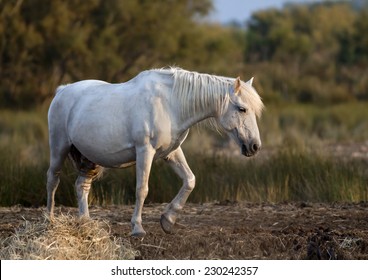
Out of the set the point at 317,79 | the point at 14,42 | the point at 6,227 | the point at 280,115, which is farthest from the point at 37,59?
the point at 6,227

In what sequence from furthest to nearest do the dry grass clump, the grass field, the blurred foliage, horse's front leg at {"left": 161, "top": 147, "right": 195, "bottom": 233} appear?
1. the blurred foliage
2. the grass field
3. horse's front leg at {"left": 161, "top": 147, "right": 195, "bottom": 233}
4. the dry grass clump

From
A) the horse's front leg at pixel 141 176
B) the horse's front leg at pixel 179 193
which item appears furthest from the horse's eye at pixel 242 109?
the horse's front leg at pixel 141 176

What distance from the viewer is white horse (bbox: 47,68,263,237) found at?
30.0 ft

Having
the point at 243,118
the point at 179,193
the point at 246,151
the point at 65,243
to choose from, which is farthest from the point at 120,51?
the point at 65,243

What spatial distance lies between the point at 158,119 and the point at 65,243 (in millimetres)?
1737

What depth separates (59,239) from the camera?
8.11 m

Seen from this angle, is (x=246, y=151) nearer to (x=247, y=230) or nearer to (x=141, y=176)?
(x=247, y=230)

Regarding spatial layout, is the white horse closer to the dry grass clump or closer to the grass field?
the dry grass clump

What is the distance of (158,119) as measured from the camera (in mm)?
9164

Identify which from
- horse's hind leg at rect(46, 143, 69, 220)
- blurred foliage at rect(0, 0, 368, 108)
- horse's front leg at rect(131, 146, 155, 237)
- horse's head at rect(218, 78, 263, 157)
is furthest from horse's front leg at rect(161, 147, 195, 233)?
blurred foliage at rect(0, 0, 368, 108)

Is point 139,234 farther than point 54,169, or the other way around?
point 54,169

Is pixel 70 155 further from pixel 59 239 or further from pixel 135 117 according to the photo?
pixel 59 239

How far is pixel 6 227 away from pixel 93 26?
21.2 m

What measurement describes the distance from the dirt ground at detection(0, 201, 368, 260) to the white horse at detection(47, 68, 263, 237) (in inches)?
24.6
